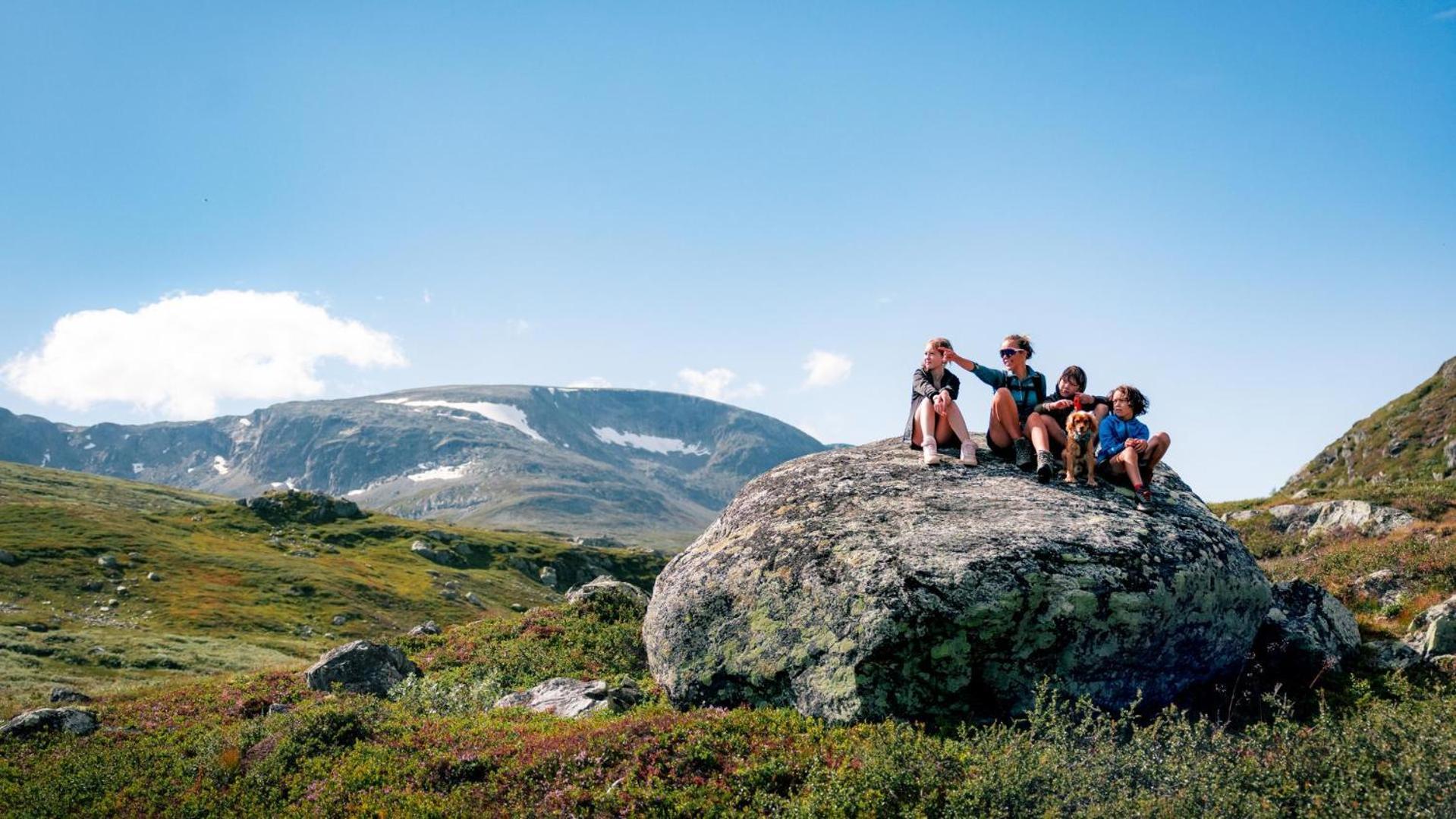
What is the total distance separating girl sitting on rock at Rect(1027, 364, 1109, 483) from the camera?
1468 centimetres

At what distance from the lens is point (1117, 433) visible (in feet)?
48.9

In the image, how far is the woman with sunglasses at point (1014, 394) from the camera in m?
15.4

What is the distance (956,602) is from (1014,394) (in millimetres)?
5889

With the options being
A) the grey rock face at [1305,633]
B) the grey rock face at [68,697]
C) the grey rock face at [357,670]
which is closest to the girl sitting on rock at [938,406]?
the grey rock face at [1305,633]

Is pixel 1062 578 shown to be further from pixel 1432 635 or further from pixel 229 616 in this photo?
pixel 229 616

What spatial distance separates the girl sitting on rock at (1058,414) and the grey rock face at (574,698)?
30.7ft

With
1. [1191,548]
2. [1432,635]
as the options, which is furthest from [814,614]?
[1432,635]

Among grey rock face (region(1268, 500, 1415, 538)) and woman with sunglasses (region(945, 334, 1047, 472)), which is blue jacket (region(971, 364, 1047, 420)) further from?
grey rock face (region(1268, 500, 1415, 538))

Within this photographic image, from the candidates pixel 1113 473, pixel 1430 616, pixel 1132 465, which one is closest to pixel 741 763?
pixel 1132 465

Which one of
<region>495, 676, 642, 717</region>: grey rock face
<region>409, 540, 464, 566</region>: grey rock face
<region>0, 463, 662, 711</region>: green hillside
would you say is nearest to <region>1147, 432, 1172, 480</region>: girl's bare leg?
<region>495, 676, 642, 717</region>: grey rock face

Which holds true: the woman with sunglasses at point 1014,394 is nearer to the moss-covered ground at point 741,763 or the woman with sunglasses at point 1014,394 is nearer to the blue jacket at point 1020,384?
the blue jacket at point 1020,384

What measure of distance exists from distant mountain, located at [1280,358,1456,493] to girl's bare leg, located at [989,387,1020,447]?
5071 cm

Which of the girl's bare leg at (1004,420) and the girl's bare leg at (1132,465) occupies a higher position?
the girl's bare leg at (1004,420)

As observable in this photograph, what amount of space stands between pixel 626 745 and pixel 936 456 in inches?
331
